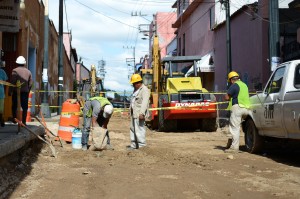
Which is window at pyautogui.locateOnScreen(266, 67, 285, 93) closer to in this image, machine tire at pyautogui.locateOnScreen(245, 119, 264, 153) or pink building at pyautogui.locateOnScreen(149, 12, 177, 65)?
machine tire at pyautogui.locateOnScreen(245, 119, 264, 153)

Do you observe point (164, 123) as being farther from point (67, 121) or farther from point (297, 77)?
point (297, 77)

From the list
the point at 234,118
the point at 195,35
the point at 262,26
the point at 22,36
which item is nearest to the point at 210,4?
the point at 195,35

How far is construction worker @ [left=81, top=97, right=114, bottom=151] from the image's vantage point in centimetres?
998

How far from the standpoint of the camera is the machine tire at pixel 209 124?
16.8 meters

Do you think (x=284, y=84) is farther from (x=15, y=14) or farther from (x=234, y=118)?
(x=15, y=14)

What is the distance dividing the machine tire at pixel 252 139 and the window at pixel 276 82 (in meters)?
1.12

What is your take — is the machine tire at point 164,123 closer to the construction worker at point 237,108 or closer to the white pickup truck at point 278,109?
the construction worker at point 237,108

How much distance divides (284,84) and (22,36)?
12975 mm

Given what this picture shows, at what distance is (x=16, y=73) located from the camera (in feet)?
35.2

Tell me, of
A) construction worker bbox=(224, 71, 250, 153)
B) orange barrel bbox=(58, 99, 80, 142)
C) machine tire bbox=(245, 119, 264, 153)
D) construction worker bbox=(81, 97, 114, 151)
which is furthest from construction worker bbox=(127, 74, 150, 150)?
machine tire bbox=(245, 119, 264, 153)

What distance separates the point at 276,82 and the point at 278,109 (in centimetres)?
68

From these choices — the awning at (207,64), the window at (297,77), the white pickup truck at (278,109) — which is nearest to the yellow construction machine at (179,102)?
the white pickup truck at (278,109)

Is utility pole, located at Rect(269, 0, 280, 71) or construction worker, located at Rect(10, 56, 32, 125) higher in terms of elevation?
utility pole, located at Rect(269, 0, 280, 71)

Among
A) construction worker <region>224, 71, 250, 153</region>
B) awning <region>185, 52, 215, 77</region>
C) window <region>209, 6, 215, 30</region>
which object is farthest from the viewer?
window <region>209, 6, 215, 30</region>
